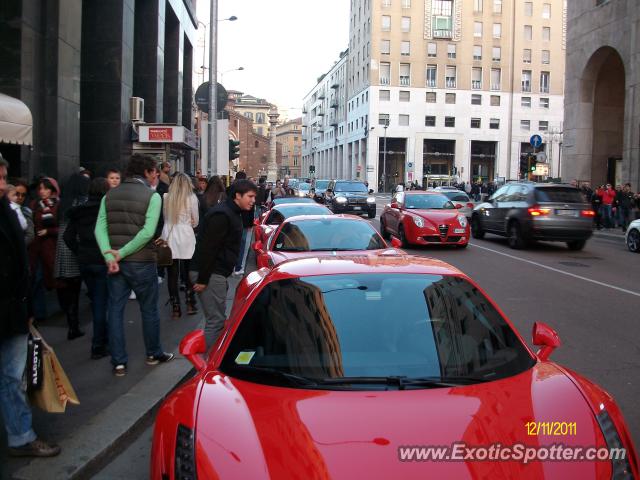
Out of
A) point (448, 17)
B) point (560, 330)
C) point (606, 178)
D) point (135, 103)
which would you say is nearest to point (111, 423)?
point (560, 330)

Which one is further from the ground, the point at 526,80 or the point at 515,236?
the point at 526,80

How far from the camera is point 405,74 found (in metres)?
78.1

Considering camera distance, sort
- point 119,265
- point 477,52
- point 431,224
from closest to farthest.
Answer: point 119,265 → point 431,224 → point 477,52

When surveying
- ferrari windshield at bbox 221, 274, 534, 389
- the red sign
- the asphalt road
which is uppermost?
the red sign

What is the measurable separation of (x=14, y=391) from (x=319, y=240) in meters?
4.95

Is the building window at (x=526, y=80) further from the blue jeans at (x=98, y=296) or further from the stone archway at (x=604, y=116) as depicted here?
the blue jeans at (x=98, y=296)

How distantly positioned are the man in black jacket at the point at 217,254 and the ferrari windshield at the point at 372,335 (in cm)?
205

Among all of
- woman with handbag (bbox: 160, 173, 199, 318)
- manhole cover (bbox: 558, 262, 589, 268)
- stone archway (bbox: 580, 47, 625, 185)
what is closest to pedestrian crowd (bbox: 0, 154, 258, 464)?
woman with handbag (bbox: 160, 173, 199, 318)

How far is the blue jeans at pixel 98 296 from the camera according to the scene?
6.03 meters

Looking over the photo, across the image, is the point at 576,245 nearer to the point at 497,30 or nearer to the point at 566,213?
the point at 566,213

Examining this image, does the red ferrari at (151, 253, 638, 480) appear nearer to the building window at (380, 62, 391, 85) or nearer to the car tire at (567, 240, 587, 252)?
the car tire at (567, 240, 587, 252)

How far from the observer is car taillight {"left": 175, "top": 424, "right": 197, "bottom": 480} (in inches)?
97.9

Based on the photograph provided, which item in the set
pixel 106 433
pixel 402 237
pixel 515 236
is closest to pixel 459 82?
pixel 515 236

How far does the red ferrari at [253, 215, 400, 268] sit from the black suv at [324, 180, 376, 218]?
70.1 feet
